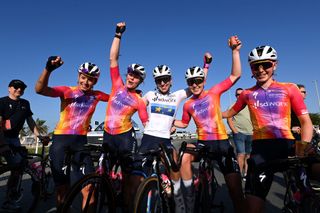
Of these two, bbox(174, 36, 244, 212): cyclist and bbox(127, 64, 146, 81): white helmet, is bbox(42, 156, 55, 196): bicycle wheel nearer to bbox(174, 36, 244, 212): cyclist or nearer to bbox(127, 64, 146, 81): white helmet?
bbox(127, 64, 146, 81): white helmet

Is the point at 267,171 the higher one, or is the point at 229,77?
the point at 229,77

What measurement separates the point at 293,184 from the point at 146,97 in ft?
8.93

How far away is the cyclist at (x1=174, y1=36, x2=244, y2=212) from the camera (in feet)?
13.3

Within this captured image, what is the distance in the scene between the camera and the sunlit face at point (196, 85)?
4.57 m

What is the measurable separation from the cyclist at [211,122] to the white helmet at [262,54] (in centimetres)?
91

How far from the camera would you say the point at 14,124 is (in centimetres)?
534

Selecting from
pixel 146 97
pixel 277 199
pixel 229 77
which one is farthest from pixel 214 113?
pixel 277 199

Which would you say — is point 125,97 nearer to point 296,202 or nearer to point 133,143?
point 133,143

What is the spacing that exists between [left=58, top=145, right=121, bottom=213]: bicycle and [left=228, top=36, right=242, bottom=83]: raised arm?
247 cm

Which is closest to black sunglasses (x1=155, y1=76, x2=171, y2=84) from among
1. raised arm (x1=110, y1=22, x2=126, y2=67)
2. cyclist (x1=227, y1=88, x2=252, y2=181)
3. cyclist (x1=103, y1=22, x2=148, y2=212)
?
cyclist (x1=103, y1=22, x2=148, y2=212)

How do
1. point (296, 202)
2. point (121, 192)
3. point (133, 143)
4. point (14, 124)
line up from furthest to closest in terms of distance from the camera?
point (14, 124) < point (133, 143) < point (121, 192) < point (296, 202)

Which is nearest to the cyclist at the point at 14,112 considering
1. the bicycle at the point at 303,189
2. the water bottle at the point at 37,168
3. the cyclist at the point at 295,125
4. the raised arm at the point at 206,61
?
the water bottle at the point at 37,168

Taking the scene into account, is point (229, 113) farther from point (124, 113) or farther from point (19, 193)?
point (19, 193)

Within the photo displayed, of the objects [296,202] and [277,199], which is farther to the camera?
[277,199]
